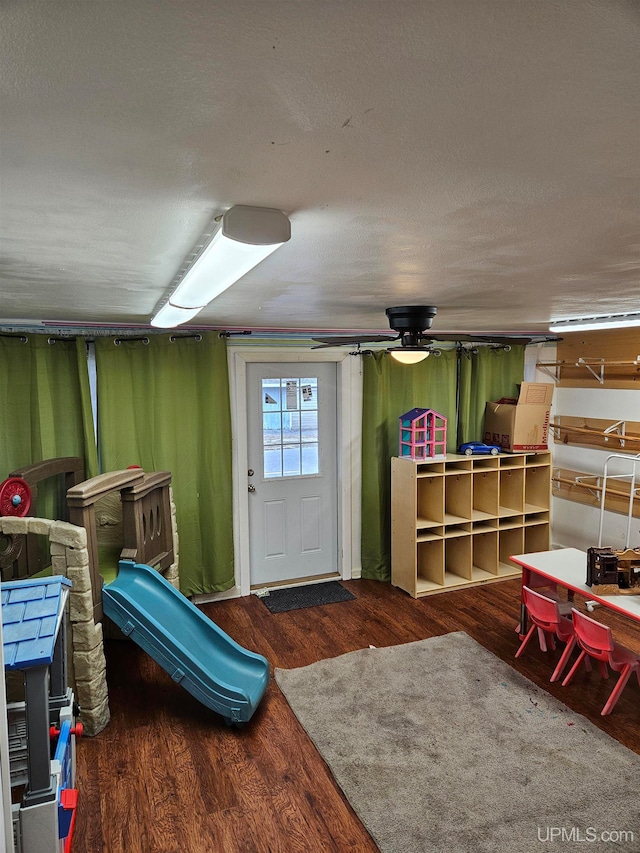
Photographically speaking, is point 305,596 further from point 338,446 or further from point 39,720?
point 39,720

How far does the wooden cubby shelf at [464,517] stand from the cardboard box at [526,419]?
14 centimetres

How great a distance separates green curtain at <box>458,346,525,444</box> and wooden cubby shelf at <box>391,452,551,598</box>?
1.42ft

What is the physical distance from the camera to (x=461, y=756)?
2896 millimetres

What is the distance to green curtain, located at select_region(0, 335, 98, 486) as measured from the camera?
152 inches

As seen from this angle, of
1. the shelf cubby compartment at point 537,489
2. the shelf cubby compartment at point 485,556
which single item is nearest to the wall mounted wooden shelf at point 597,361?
the shelf cubby compartment at point 537,489

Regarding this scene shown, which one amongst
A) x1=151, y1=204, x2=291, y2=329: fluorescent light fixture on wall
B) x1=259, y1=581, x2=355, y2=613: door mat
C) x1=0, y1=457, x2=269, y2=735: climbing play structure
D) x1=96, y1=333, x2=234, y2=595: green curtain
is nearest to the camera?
x1=151, y1=204, x2=291, y2=329: fluorescent light fixture on wall

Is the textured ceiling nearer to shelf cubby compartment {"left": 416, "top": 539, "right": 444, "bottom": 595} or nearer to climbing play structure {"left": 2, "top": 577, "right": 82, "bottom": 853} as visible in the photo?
climbing play structure {"left": 2, "top": 577, "right": 82, "bottom": 853}

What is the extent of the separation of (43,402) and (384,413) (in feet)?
9.27

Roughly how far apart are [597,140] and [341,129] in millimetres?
409

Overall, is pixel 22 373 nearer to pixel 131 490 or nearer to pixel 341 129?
pixel 131 490

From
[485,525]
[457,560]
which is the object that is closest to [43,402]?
[457,560]

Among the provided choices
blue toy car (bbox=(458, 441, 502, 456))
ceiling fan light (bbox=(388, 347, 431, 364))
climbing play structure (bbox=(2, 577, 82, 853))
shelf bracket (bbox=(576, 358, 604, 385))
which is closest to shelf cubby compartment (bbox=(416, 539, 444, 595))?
blue toy car (bbox=(458, 441, 502, 456))

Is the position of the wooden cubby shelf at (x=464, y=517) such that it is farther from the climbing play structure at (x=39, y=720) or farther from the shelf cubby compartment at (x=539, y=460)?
the climbing play structure at (x=39, y=720)

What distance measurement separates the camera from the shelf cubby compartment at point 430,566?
4997mm
